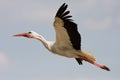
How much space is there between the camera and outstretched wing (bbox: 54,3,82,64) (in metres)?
23.7

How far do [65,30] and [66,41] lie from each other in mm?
612

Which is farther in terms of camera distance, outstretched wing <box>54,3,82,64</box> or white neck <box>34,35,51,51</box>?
white neck <box>34,35,51,51</box>

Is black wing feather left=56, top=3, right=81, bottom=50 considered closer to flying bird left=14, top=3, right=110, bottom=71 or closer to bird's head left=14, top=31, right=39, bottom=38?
flying bird left=14, top=3, right=110, bottom=71

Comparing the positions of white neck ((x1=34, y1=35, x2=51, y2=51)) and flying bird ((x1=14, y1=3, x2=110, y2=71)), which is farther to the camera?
white neck ((x1=34, y1=35, x2=51, y2=51))

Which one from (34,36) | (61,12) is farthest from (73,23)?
(34,36)

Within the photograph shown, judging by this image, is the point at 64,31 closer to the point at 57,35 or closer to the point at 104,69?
the point at 57,35

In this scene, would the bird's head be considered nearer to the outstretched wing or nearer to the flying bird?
the flying bird

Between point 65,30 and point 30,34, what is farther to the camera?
point 30,34

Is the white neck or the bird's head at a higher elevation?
the bird's head

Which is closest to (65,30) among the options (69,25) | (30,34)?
(69,25)

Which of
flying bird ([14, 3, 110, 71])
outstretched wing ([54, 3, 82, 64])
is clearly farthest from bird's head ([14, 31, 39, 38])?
outstretched wing ([54, 3, 82, 64])

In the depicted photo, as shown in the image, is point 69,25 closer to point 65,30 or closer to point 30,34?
point 65,30

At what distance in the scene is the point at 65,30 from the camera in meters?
24.1

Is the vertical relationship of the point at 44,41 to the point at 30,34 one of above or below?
below
